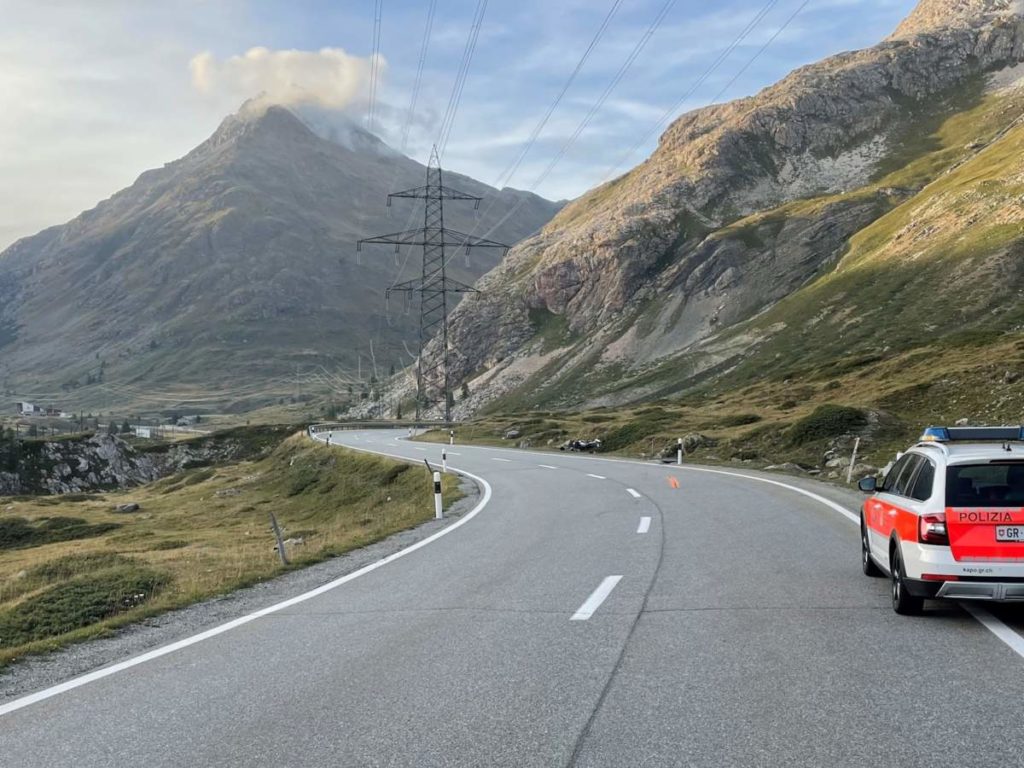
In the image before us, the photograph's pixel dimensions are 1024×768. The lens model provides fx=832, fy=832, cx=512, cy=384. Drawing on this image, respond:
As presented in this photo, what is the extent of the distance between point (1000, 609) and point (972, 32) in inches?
8387

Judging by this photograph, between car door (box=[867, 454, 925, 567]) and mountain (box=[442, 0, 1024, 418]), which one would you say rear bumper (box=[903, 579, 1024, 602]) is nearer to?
car door (box=[867, 454, 925, 567])

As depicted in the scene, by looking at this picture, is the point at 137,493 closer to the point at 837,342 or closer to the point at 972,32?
the point at 837,342

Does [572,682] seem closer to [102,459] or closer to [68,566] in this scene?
[68,566]

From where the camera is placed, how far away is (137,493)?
7762 centimetres

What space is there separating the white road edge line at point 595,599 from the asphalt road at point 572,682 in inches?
1.0

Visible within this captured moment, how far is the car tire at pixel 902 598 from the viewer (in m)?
8.47

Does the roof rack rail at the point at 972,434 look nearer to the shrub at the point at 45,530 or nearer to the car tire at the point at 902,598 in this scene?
the car tire at the point at 902,598

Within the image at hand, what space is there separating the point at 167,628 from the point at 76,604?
5962 mm

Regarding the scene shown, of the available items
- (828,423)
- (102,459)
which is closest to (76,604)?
(828,423)

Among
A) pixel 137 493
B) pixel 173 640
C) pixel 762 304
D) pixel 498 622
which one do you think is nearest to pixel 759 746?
pixel 498 622

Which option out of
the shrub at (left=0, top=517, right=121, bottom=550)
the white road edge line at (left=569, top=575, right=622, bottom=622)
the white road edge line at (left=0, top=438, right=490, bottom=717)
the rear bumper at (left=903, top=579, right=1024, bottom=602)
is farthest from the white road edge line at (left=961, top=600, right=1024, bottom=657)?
the shrub at (left=0, top=517, right=121, bottom=550)

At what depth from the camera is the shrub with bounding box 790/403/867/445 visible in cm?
3519

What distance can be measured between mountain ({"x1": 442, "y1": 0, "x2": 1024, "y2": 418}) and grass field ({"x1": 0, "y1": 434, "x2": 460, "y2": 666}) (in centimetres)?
2669

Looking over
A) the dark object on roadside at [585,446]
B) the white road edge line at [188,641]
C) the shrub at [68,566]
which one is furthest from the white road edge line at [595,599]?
the dark object on roadside at [585,446]
